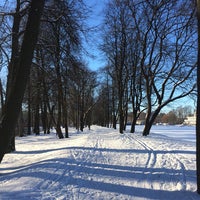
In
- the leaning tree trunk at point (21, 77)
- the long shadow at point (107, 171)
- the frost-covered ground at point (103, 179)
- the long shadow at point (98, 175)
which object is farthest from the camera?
the long shadow at point (107, 171)

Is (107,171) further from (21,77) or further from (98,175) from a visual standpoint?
(21,77)

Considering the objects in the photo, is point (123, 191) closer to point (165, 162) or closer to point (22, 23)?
point (165, 162)

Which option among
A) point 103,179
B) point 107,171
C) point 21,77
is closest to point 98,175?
point 103,179

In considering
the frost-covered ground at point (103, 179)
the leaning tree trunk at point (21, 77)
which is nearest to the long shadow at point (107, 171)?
the frost-covered ground at point (103, 179)

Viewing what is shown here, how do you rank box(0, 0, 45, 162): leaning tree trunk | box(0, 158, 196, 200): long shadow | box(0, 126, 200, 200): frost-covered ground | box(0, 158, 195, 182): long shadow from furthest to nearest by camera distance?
box(0, 158, 195, 182): long shadow
box(0, 0, 45, 162): leaning tree trunk
box(0, 158, 196, 200): long shadow
box(0, 126, 200, 200): frost-covered ground

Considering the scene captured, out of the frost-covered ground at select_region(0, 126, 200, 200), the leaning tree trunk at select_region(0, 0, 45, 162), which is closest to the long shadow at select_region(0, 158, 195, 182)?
the frost-covered ground at select_region(0, 126, 200, 200)

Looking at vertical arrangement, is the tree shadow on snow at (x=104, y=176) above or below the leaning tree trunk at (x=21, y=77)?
below

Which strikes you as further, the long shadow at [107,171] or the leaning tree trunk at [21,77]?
the long shadow at [107,171]

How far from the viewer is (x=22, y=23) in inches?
472

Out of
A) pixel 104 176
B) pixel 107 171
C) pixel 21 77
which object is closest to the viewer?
pixel 21 77

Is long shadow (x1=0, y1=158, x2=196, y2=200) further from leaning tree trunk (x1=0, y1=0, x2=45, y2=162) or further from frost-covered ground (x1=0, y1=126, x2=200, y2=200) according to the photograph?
leaning tree trunk (x1=0, y1=0, x2=45, y2=162)

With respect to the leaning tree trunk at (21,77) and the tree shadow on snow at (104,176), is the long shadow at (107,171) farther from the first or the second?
the leaning tree trunk at (21,77)

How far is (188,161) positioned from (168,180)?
2.22 m

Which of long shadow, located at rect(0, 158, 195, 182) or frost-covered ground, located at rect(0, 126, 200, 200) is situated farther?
long shadow, located at rect(0, 158, 195, 182)
